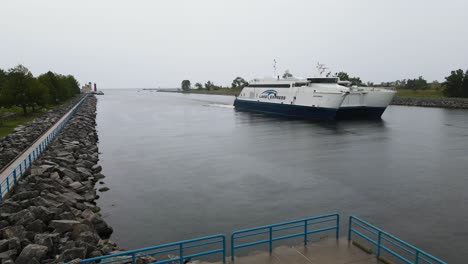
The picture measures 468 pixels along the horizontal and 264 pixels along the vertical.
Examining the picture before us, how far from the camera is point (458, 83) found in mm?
81438

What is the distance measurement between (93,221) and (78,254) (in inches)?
150

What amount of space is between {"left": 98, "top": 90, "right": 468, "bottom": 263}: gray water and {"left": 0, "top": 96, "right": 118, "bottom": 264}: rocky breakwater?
119 cm

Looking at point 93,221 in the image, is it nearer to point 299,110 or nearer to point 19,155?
point 19,155

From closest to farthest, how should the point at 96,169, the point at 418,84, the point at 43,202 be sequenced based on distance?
1. the point at 43,202
2. the point at 96,169
3. the point at 418,84

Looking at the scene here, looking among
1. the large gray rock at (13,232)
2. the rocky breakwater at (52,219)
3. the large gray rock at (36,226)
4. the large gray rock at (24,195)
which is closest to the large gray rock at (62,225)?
the rocky breakwater at (52,219)

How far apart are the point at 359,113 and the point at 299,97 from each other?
9254 millimetres

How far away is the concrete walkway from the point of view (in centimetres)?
847

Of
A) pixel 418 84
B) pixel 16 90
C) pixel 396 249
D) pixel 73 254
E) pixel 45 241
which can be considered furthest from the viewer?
pixel 418 84

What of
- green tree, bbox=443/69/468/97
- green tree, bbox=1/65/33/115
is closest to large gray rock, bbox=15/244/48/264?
green tree, bbox=1/65/33/115

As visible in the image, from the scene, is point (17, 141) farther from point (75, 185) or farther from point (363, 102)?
point (363, 102)

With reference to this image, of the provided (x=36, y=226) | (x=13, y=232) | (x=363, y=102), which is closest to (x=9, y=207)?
(x=36, y=226)

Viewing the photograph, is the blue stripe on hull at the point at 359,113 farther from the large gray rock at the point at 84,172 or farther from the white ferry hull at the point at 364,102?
the large gray rock at the point at 84,172

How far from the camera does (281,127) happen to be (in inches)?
1727

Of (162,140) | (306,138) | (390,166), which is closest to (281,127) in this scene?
(306,138)
